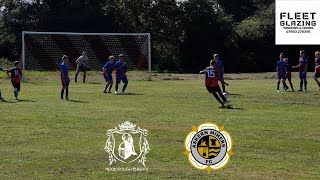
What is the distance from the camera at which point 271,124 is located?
1733cm

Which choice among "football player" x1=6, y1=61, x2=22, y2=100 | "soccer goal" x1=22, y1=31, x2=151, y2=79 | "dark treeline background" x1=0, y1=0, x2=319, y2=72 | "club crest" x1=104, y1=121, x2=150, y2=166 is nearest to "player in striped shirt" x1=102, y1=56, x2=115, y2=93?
"football player" x1=6, y1=61, x2=22, y2=100

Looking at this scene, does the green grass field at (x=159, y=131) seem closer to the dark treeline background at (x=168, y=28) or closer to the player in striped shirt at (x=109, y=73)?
the player in striped shirt at (x=109, y=73)

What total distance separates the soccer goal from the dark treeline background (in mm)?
5955

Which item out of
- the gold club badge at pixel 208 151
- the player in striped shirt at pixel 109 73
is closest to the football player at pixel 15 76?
the player in striped shirt at pixel 109 73

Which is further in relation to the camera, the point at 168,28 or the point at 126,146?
the point at 168,28

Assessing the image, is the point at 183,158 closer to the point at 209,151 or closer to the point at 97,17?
the point at 209,151

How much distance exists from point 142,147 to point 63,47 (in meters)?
36.9

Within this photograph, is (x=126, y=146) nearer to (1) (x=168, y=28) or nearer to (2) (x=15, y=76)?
(2) (x=15, y=76)

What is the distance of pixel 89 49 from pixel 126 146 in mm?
37221

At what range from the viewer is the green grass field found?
11.1 metres

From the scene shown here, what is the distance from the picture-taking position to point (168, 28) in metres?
55.5

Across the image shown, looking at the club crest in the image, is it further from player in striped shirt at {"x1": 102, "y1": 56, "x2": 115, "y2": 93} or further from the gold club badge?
player in striped shirt at {"x1": 102, "y1": 56, "x2": 115, "y2": 93}

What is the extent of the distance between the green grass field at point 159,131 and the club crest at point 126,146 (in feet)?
0.56

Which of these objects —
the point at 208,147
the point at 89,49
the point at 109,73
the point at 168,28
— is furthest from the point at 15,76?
the point at 168,28
